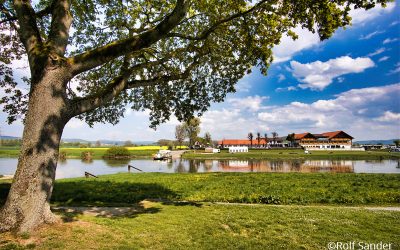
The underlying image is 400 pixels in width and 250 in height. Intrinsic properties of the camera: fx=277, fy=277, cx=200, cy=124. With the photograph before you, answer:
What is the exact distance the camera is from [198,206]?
12.6 m

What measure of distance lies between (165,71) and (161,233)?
30.2 ft

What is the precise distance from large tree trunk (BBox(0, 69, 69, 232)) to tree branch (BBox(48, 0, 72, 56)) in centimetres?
113

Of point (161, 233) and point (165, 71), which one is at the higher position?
point (165, 71)

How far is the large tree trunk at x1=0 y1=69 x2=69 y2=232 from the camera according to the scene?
7543 mm

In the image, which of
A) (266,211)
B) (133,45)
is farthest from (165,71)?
(266,211)

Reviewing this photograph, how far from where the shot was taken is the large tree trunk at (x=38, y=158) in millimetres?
7543

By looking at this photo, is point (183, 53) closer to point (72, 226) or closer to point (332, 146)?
point (72, 226)

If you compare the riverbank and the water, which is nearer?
the riverbank

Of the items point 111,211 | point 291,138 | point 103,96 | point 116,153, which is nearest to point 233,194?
point 111,211

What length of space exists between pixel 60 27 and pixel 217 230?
8474 millimetres

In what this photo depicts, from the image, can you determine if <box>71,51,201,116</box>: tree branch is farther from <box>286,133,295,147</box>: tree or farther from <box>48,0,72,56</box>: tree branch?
<box>286,133,295,147</box>: tree

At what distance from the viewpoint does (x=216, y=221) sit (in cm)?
1003

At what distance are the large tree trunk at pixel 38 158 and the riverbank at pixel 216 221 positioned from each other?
46 centimetres

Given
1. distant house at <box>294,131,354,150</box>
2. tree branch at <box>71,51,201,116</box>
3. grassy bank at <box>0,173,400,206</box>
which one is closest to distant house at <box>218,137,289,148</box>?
distant house at <box>294,131,354,150</box>
